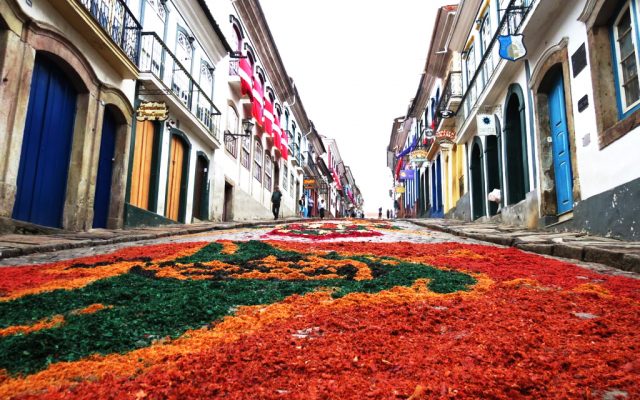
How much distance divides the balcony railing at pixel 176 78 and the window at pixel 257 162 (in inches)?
197

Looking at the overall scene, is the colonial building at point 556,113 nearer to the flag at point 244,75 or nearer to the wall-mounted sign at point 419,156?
the wall-mounted sign at point 419,156

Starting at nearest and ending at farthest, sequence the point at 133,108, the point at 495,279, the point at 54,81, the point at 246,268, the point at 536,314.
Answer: the point at 536,314, the point at 495,279, the point at 246,268, the point at 54,81, the point at 133,108

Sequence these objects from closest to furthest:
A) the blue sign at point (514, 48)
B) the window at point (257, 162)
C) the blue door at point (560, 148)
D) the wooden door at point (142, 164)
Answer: the blue door at point (560, 148) < the blue sign at point (514, 48) < the wooden door at point (142, 164) < the window at point (257, 162)

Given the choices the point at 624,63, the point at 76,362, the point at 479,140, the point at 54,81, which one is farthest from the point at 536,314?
the point at 479,140

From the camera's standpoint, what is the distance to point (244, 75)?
16.2 meters

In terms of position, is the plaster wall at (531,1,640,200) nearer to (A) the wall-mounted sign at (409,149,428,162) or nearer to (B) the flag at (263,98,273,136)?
(A) the wall-mounted sign at (409,149,428,162)

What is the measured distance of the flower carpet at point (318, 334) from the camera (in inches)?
58.7

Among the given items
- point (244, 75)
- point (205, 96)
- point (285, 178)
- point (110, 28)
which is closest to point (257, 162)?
point (244, 75)

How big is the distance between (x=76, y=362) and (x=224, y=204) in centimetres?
1528

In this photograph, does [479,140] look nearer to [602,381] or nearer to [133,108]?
[133,108]

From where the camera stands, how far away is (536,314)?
7.61ft

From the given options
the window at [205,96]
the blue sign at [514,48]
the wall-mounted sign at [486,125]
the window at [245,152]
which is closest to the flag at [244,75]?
the window at [205,96]

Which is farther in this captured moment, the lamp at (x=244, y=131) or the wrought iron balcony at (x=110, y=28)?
the lamp at (x=244, y=131)

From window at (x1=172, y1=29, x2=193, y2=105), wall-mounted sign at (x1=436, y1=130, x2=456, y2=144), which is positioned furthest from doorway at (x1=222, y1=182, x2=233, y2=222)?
wall-mounted sign at (x1=436, y1=130, x2=456, y2=144)
